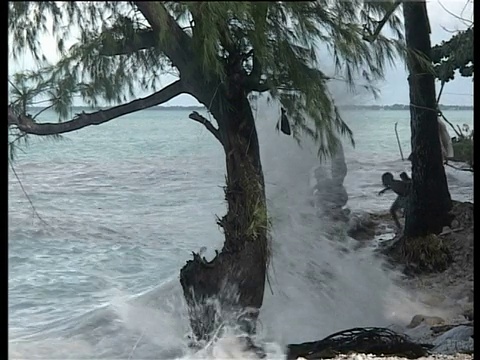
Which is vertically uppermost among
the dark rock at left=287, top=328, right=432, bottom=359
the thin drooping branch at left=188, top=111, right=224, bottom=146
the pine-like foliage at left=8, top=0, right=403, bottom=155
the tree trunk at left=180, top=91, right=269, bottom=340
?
the pine-like foliage at left=8, top=0, right=403, bottom=155

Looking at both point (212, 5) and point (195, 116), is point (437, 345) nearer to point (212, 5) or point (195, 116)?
point (195, 116)

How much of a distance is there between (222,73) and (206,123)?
3.7 inches

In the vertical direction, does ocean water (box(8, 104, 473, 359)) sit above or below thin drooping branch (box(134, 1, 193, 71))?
below

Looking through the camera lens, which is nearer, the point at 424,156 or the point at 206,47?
the point at 206,47

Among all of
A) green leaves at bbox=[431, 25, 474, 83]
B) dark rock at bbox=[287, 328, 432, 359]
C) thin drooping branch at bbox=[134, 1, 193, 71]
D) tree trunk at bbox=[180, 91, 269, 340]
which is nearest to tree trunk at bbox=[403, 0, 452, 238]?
green leaves at bbox=[431, 25, 474, 83]

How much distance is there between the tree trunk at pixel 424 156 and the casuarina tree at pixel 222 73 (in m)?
0.07

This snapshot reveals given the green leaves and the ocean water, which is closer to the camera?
the ocean water

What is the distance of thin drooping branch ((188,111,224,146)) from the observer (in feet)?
3.30

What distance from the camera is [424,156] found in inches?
44.4

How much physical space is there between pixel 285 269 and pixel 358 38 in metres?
0.40

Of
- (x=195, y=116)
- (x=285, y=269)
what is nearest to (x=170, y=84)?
(x=195, y=116)

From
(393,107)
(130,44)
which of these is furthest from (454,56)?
(130,44)

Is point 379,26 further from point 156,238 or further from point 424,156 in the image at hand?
point 156,238

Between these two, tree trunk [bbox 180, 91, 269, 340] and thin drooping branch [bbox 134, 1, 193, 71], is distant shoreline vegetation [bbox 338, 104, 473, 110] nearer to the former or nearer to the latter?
tree trunk [bbox 180, 91, 269, 340]
